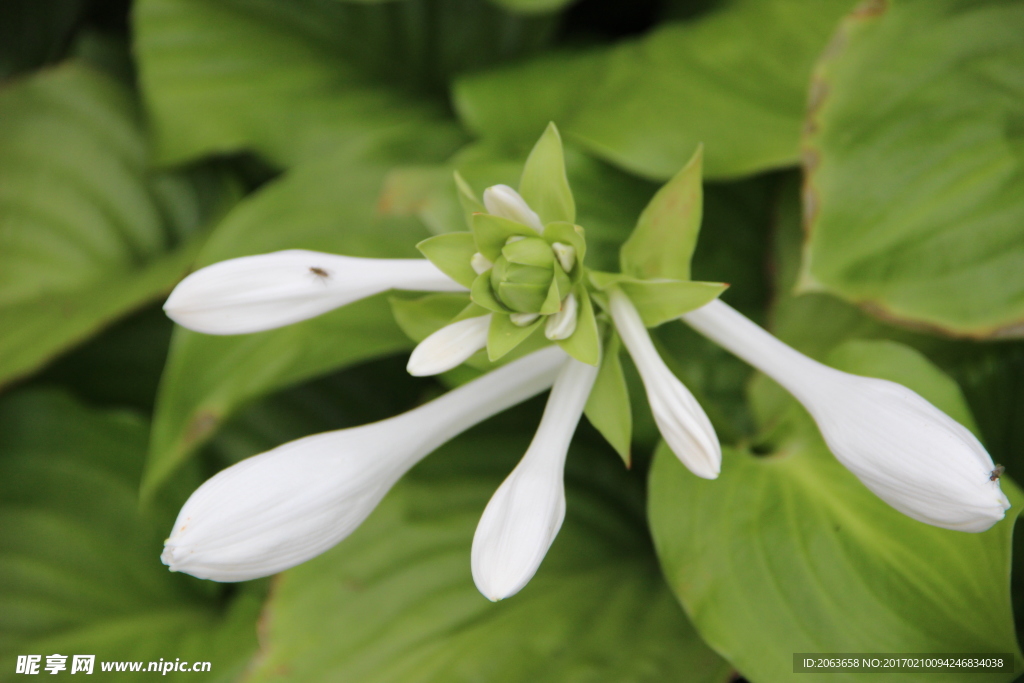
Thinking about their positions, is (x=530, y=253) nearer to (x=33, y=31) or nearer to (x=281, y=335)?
(x=281, y=335)

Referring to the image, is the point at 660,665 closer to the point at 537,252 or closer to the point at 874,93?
the point at 537,252

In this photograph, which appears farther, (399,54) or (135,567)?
(399,54)

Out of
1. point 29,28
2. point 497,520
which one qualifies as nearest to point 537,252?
point 497,520

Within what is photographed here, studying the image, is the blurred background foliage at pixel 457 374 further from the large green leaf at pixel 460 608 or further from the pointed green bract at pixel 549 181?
the pointed green bract at pixel 549 181

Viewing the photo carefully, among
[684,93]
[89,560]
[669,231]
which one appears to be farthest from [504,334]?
[89,560]

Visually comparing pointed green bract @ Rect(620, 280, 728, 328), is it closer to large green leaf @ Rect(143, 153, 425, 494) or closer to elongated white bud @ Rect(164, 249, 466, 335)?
elongated white bud @ Rect(164, 249, 466, 335)

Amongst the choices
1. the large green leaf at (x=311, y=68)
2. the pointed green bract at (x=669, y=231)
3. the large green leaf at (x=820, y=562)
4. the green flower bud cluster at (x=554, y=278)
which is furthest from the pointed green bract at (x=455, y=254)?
the large green leaf at (x=311, y=68)

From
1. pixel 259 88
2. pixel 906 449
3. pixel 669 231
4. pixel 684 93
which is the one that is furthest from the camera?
pixel 259 88
